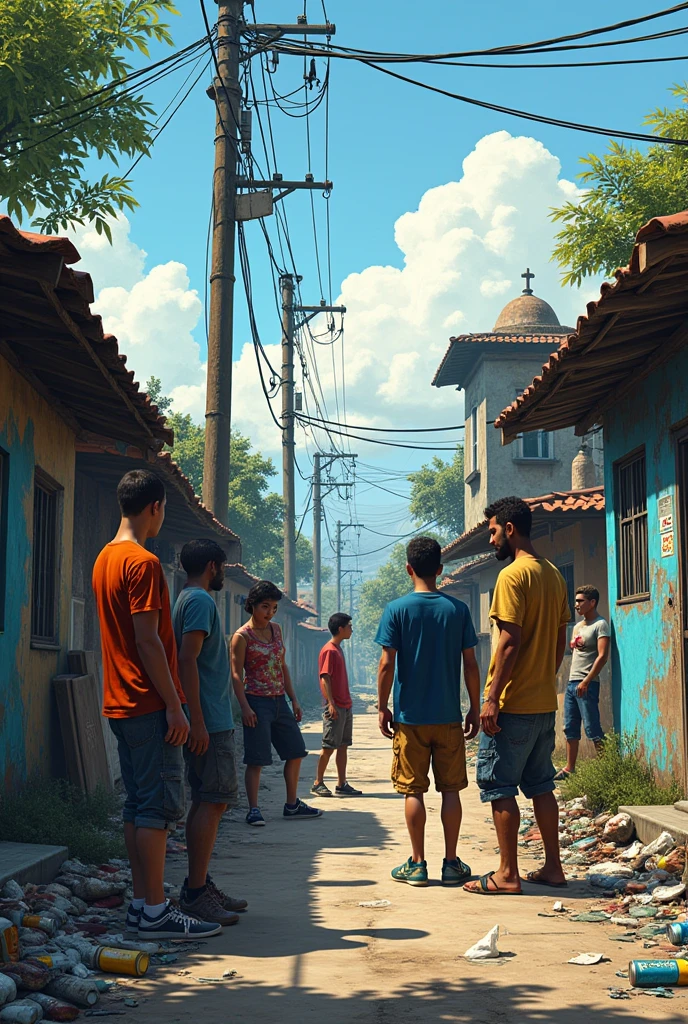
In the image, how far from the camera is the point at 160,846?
5.28 metres

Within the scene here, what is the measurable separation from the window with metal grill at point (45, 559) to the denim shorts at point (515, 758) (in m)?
4.10

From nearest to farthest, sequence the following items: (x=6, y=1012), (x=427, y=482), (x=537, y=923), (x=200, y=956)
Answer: (x=6, y=1012)
(x=200, y=956)
(x=537, y=923)
(x=427, y=482)

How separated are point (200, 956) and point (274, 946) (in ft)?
1.24

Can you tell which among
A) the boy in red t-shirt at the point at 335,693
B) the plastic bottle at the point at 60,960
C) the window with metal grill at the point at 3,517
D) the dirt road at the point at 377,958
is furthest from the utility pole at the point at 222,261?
the plastic bottle at the point at 60,960

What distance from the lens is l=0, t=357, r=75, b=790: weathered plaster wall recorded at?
745cm

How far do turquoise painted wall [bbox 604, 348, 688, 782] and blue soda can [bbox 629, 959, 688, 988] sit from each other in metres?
3.16

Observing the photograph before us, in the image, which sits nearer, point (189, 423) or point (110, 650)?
point (110, 650)

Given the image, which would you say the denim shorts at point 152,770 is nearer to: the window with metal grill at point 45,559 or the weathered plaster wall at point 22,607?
the weathered plaster wall at point 22,607

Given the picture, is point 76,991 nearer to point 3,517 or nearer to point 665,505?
point 3,517

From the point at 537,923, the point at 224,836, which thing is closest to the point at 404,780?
the point at 537,923

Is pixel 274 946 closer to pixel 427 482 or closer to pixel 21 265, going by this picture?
pixel 21 265

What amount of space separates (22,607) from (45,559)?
163 cm

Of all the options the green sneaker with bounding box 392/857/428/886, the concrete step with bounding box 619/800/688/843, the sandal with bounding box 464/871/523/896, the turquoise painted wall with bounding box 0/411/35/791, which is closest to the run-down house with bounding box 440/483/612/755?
the concrete step with bounding box 619/800/688/843

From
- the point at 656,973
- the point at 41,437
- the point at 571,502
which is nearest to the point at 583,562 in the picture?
the point at 571,502
